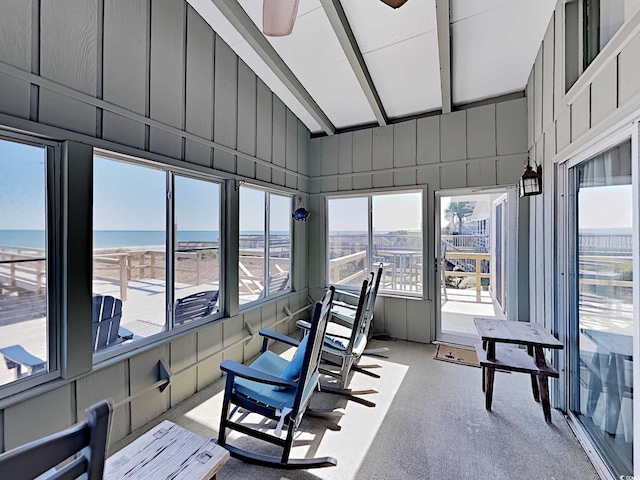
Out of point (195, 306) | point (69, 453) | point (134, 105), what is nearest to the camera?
point (69, 453)

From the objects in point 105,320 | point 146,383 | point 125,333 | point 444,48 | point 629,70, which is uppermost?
point 444,48

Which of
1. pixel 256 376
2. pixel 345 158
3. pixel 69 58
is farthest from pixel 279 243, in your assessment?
pixel 69 58

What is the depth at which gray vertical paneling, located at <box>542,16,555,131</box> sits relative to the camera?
242 centimetres

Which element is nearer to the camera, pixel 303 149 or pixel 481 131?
pixel 481 131

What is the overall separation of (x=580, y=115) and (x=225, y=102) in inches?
117

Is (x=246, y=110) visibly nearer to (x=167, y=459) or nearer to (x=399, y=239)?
(x=399, y=239)

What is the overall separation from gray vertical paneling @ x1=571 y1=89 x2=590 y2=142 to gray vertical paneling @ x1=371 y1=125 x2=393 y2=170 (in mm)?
2187

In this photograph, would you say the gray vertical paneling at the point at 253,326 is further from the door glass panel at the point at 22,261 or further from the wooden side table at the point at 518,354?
the wooden side table at the point at 518,354

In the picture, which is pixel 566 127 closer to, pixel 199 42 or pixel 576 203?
pixel 576 203

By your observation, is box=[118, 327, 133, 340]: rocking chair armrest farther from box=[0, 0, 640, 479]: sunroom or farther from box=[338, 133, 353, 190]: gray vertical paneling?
box=[338, 133, 353, 190]: gray vertical paneling

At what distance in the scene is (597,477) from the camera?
171 centimetres

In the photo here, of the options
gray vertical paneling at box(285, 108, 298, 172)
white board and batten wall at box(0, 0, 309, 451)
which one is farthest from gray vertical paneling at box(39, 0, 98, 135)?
gray vertical paneling at box(285, 108, 298, 172)

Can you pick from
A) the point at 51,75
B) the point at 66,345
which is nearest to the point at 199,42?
the point at 51,75

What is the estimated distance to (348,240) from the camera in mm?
4438
